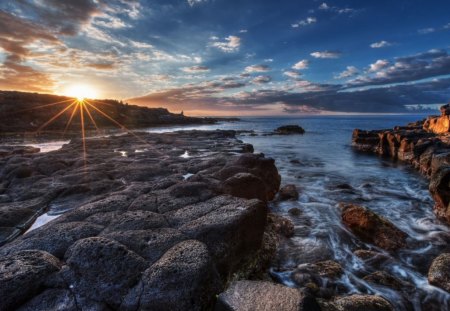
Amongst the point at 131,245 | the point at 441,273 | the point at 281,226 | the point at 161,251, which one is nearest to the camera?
the point at 161,251

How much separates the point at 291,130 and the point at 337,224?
65.5 m

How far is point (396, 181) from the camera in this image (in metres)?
20.5

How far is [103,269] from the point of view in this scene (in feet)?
15.5

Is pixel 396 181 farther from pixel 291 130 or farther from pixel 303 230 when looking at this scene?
pixel 291 130

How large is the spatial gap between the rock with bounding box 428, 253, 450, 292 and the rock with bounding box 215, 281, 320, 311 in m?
4.99

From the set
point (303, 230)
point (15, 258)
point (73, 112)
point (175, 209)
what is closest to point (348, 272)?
point (303, 230)

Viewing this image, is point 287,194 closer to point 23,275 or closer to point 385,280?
point 385,280

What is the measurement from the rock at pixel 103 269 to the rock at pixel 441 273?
7682 millimetres

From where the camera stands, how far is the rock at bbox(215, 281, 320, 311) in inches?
168

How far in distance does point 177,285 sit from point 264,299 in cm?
149

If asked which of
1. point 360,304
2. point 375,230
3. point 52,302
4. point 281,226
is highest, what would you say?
point 52,302

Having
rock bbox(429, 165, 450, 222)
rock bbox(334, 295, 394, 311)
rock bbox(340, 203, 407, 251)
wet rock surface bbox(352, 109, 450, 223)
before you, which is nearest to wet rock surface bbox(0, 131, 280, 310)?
rock bbox(334, 295, 394, 311)

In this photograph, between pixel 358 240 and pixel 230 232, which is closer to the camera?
pixel 230 232

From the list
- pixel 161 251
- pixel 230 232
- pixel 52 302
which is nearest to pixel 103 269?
pixel 52 302
